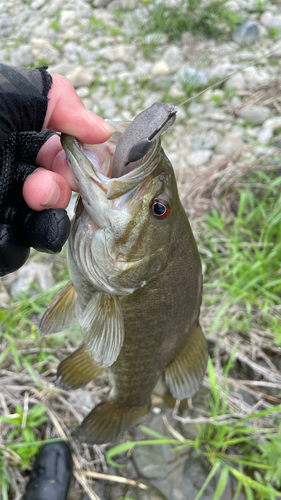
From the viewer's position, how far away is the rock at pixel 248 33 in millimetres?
4863

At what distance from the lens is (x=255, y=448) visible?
7.43 ft

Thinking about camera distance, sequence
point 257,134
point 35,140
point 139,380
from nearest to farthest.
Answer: point 35,140
point 139,380
point 257,134

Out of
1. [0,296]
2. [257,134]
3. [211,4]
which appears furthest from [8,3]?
[0,296]

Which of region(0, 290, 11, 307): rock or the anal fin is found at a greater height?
region(0, 290, 11, 307): rock

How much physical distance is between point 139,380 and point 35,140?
1189mm

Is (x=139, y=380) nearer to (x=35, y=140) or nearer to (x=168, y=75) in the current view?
(x=35, y=140)

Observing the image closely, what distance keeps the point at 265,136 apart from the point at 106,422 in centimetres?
304

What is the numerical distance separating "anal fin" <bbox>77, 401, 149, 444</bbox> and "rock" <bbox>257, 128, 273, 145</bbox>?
2.83 meters

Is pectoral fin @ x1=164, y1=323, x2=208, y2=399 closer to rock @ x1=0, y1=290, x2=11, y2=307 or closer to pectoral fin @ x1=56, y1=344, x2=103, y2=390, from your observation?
pectoral fin @ x1=56, y1=344, x2=103, y2=390

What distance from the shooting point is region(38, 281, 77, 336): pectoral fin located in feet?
4.91

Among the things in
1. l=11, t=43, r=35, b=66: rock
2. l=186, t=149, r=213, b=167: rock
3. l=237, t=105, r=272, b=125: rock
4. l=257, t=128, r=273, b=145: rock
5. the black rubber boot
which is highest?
l=11, t=43, r=35, b=66: rock

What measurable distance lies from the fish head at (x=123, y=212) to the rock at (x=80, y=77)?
3.81 m

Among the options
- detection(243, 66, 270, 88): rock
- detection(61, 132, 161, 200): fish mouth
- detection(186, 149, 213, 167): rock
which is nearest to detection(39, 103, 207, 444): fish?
detection(61, 132, 161, 200): fish mouth

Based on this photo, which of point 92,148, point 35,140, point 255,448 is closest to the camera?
point 92,148
